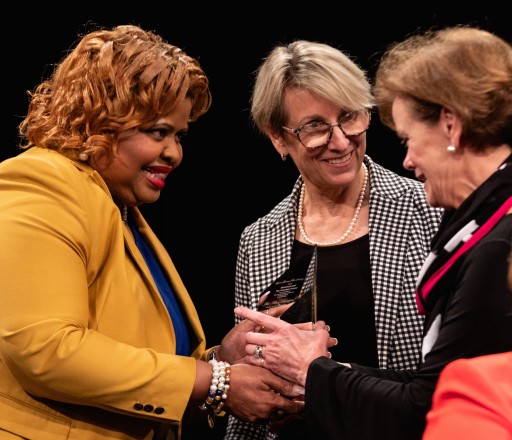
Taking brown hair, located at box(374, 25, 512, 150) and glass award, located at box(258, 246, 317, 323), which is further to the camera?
glass award, located at box(258, 246, 317, 323)

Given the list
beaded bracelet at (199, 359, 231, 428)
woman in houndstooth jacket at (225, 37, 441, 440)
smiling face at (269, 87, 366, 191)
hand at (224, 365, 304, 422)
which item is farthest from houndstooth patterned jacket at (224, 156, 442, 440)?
beaded bracelet at (199, 359, 231, 428)

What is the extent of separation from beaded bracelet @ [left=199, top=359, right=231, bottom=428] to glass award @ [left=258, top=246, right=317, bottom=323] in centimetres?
26

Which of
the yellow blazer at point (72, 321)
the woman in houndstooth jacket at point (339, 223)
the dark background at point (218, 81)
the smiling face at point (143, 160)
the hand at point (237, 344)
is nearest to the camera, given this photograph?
the yellow blazer at point (72, 321)

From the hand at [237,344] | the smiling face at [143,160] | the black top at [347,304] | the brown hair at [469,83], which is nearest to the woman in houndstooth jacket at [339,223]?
the black top at [347,304]

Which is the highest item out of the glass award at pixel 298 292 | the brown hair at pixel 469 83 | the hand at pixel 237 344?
the brown hair at pixel 469 83

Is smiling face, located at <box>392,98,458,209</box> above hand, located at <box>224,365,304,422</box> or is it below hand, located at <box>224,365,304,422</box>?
above

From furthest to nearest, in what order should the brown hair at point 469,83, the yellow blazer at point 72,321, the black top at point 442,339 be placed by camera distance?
the yellow blazer at point 72,321, the brown hair at point 469,83, the black top at point 442,339

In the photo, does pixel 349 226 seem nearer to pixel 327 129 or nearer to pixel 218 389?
pixel 327 129

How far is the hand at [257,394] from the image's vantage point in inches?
89.8

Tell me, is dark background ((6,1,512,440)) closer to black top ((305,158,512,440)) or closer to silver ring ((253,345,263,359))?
silver ring ((253,345,263,359))

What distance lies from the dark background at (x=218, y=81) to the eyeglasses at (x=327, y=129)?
30.4 inches

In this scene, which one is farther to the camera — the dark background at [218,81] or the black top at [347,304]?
the dark background at [218,81]

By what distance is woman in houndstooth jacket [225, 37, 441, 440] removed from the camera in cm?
267

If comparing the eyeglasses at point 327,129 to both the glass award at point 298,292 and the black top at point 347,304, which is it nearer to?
the black top at point 347,304
